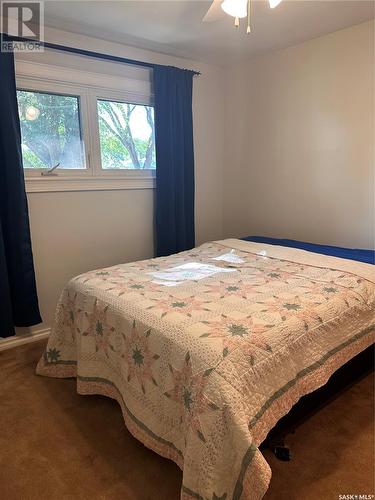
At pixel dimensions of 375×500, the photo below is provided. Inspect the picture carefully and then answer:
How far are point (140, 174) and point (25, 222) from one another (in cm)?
109

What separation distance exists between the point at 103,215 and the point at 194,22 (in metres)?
1.62

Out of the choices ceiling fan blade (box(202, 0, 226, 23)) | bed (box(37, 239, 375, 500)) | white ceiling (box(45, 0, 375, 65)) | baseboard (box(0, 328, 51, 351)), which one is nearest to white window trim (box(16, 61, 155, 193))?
white ceiling (box(45, 0, 375, 65))

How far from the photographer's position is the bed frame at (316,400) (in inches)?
61.7

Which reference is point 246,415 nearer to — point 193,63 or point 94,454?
point 94,454

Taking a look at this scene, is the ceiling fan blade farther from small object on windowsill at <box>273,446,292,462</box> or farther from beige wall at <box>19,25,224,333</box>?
small object on windowsill at <box>273,446,292,462</box>

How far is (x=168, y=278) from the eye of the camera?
2.00m

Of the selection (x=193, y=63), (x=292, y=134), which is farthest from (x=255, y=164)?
(x=193, y=63)

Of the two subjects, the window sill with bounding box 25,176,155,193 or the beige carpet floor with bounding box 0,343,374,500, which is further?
the window sill with bounding box 25,176,155,193

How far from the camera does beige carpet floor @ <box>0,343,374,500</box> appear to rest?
1397mm

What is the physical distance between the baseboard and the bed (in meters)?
0.53

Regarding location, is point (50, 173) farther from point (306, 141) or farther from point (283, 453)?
point (283, 453)

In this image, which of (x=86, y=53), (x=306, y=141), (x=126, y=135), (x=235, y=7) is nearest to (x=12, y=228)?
(x=126, y=135)

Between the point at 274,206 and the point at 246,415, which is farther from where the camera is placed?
the point at 274,206

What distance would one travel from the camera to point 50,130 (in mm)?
2629
